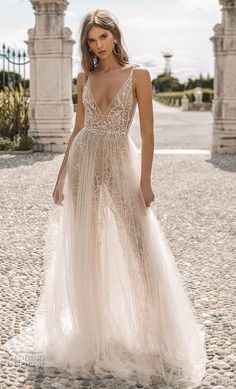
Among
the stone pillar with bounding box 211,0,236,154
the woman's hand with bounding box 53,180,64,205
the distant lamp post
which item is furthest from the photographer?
the distant lamp post

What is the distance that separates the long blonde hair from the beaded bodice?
0.09m

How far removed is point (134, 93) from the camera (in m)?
2.90

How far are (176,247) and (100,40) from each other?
308 cm

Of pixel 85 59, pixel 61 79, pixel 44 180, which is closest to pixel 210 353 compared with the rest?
pixel 85 59

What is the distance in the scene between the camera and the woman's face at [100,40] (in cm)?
282

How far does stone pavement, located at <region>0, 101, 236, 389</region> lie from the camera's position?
2.99 metres

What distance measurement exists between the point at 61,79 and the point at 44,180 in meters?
4.86

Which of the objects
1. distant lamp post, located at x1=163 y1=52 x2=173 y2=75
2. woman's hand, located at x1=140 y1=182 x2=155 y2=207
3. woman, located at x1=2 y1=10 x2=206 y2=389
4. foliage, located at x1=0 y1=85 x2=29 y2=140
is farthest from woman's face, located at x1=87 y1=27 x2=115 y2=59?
distant lamp post, located at x1=163 y1=52 x2=173 y2=75

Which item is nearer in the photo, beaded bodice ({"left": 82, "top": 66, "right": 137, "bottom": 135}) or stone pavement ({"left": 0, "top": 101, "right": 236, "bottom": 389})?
beaded bodice ({"left": 82, "top": 66, "right": 137, "bottom": 135})

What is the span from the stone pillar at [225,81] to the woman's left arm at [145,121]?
11031 millimetres

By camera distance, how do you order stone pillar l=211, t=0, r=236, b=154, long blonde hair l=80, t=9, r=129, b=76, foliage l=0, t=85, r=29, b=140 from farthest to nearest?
foliage l=0, t=85, r=29, b=140 → stone pillar l=211, t=0, r=236, b=154 → long blonde hair l=80, t=9, r=129, b=76

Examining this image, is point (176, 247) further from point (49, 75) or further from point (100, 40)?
point (49, 75)

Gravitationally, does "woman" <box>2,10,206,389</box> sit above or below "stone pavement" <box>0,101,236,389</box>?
above

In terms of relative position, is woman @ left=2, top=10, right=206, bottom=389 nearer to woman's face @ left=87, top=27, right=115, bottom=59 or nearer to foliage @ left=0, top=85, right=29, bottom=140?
woman's face @ left=87, top=27, right=115, bottom=59
